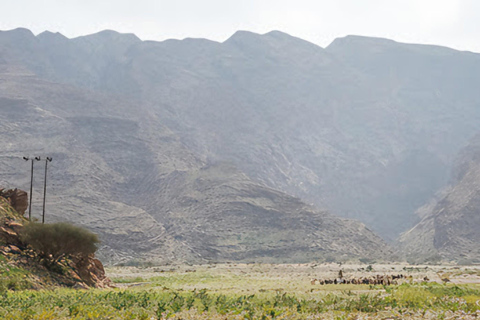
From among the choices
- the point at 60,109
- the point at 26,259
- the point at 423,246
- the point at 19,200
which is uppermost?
the point at 60,109

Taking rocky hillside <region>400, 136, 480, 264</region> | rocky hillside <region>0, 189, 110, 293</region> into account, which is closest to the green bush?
rocky hillside <region>0, 189, 110, 293</region>

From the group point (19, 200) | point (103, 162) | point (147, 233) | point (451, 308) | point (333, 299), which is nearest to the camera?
point (451, 308)

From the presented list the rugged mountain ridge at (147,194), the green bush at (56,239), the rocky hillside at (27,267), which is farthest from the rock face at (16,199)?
the rugged mountain ridge at (147,194)

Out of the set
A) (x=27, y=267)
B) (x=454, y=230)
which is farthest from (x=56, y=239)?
(x=454, y=230)

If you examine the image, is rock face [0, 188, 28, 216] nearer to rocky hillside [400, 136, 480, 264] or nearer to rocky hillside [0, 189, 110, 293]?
rocky hillside [0, 189, 110, 293]

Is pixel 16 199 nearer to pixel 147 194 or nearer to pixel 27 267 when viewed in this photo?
pixel 27 267

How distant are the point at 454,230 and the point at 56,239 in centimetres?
11898

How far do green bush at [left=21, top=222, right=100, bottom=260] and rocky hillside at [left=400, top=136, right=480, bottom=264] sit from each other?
297 feet

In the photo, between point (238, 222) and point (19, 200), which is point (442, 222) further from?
point (19, 200)

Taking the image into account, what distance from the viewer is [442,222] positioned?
135 m

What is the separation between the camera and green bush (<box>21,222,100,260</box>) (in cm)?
3350

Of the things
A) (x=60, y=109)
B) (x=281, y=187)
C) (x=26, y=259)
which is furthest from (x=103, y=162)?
(x=26, y=259)

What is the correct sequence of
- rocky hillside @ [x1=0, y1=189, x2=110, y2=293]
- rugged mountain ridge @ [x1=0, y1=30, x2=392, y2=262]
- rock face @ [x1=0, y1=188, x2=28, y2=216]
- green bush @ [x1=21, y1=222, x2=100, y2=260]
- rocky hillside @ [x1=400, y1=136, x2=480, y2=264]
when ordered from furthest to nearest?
1. rocky hillside @ [x1=400, y1=136, x2=480, y2=264]
2. rugged mountain ridge @ [x1=0, y1=30, x2=392, y2=262]
3. rock face @ [x1=0, y1=188, x2=28, y2=216]
4. green bush @ [x1=21, y1=222, x2=100, y2=260]
5. rocky hillside @ [x1=0, y1=189, x2=110, y2=293]

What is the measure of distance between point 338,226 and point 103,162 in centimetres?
7035
